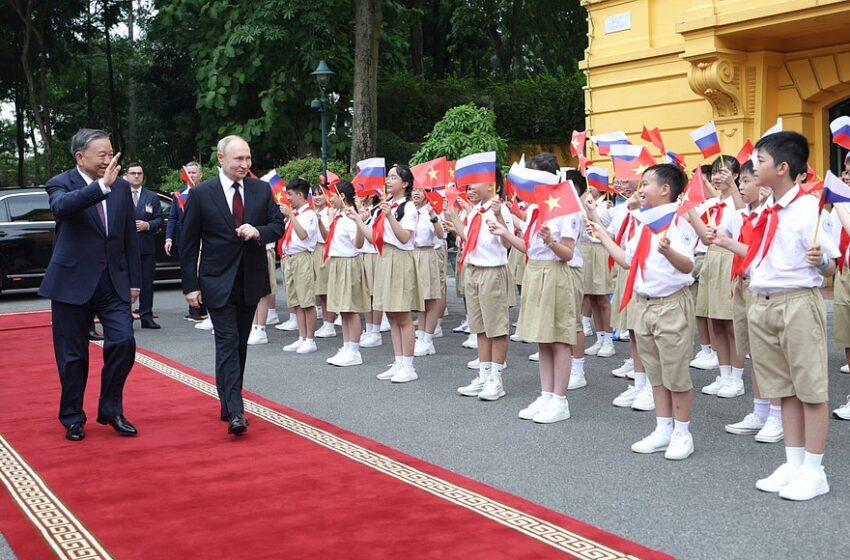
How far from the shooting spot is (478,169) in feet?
24.2

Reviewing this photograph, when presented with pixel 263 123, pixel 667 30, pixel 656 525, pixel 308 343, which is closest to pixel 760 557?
pixel 656 525

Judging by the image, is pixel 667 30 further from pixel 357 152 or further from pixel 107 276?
pixel 107 276

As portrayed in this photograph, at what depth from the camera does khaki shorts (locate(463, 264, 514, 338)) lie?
7.48 m

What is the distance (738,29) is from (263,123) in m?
12.4

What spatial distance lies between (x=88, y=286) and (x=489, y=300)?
289 centimetres

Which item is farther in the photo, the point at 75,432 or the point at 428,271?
the point at 428,271

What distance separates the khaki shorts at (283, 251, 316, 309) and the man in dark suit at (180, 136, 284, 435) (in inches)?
141

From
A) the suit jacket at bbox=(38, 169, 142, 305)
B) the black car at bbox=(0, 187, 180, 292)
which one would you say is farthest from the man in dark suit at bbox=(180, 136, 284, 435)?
the black car at bbox=(0, 187, 180, 292)

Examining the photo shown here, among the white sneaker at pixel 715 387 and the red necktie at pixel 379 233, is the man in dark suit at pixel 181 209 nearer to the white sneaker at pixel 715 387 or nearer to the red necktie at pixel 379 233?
the red necktie at pixel 379 233

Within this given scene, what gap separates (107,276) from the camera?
21.9ft

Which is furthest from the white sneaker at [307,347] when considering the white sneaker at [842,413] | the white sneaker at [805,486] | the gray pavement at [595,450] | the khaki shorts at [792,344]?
the white sneaker at [805,486]

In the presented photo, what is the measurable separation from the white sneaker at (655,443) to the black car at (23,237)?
12.0 m

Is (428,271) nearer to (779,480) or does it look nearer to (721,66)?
(779,480)

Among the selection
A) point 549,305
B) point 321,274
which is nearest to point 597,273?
point 549,305
